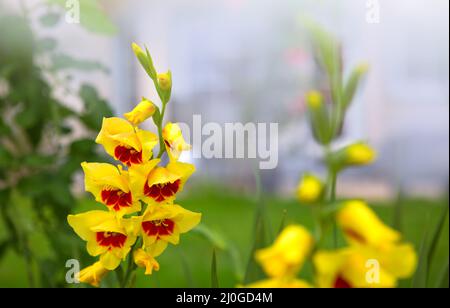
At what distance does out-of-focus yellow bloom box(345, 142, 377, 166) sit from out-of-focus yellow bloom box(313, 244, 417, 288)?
0.17 feet

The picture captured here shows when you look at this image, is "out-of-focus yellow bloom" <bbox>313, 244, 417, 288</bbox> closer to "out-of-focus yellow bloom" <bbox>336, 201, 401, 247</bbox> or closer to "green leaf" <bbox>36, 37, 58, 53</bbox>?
"out-of-focus yellow bloom" <bbox>336, 201, 401, 247</bbox>

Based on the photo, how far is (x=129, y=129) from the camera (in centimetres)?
51

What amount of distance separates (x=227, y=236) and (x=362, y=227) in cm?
183

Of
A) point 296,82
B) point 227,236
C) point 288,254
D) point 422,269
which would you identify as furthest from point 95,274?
point 296,82

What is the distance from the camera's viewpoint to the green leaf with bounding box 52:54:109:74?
920 millimetres

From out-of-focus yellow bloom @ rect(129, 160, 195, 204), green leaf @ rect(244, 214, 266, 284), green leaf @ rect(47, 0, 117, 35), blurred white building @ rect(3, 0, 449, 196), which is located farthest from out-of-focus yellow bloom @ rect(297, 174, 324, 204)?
blurred white building @ rect(3, 0, 449, 196)

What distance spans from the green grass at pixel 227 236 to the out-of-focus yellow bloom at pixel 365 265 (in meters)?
0.37

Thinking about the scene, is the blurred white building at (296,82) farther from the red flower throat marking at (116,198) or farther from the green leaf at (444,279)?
the red flower throat marking at (116,198)

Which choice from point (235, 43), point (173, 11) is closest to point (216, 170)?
point (235, 43)

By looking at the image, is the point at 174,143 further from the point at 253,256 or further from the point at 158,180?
the point at 253,256

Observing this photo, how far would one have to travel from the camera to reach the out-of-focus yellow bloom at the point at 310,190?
0.35m

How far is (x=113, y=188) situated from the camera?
0.51m
